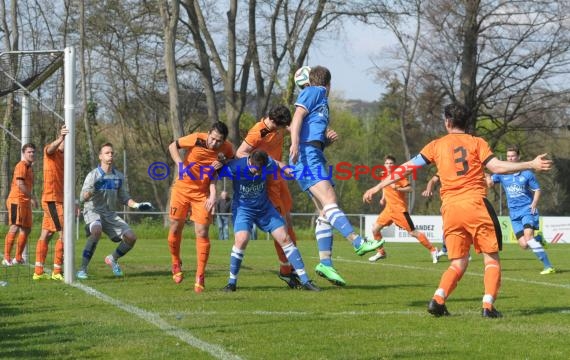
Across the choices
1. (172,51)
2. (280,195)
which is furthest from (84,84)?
(280,195)

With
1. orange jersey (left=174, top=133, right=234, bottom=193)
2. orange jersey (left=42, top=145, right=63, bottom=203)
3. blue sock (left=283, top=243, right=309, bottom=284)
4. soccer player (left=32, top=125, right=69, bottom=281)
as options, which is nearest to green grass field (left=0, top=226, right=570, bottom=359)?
blue sock (left=283, top=243, right=309, bottom=284)

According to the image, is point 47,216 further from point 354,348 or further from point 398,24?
point 398,24

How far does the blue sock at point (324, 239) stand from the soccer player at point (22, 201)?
213 inches

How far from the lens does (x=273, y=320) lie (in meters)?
7.83

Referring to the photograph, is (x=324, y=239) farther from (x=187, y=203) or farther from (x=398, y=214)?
(x=398, y=214)

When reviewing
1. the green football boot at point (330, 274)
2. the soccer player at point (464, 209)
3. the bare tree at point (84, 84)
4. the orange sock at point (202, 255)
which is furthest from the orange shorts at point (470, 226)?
the bare tree at point (84, 84)

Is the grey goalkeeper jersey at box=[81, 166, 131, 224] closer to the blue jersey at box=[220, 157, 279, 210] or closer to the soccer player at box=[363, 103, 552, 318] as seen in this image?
the blue jersey at box=[220, 157, 279, 210]

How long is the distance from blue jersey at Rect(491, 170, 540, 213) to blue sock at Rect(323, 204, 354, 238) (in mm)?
5997

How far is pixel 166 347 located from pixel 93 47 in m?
35.8

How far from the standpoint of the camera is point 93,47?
40656 millimetres

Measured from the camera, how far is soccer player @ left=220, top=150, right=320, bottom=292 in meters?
10.2

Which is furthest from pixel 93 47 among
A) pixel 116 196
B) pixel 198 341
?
pixel 198 341

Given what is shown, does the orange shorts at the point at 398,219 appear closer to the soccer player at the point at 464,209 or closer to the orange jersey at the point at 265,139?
the orange jersey at the point at 265,139

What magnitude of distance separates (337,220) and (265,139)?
1.69 m
